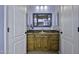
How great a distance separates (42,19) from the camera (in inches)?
216

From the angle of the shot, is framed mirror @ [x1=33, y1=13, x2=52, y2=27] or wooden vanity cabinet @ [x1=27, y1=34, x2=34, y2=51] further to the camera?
framed mirror @ [x1=33, y1=13, x2=52, y2=27]

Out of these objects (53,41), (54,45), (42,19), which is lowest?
(54,45)

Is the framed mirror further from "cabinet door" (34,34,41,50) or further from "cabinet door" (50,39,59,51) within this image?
"cabinet door" (50,39,59,51)

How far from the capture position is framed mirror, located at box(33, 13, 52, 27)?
→ 5426 millimetres

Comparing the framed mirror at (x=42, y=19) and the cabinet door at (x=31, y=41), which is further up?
the framed mirror at (x=42, y=19)

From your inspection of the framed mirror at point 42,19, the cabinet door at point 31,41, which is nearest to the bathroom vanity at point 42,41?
the cabinet door at point 31,41

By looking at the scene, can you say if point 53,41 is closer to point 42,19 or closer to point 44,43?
point 44,43

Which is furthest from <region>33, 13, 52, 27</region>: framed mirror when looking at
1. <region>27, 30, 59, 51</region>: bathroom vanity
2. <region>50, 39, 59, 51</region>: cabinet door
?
<region>50, 39, 59, 51</region>: cabinet door

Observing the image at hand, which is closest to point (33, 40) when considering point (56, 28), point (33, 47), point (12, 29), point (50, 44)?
point (33, 47)

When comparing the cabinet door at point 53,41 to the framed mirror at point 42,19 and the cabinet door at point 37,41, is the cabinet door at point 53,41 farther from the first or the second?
the framed mirror at point 42,19

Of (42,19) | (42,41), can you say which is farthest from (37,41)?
(42,19)

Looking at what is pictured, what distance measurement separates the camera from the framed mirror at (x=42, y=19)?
214 inches
